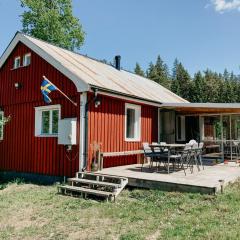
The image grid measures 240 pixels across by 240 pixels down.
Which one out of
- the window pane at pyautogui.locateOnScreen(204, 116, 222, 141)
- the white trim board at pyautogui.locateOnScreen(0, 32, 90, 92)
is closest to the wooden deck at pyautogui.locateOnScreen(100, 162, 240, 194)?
the white trim board at pyautogui.locateOnScreen(0, 32, 90, 92)

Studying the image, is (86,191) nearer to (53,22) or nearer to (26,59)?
(26,59)

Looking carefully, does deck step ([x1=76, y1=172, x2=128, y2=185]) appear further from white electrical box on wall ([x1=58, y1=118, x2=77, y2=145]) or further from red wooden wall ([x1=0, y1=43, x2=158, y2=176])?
white electrical box on wall ([x1=58, y1=118, x2=77, y2=145])

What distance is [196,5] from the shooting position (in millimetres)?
12844

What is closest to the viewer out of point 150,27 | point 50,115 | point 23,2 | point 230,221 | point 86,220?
point 230,221

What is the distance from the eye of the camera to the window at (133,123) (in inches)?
→ 475

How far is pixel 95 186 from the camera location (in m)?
8.57

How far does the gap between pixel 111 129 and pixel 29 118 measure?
10.7 feet

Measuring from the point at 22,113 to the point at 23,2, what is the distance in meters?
20.1

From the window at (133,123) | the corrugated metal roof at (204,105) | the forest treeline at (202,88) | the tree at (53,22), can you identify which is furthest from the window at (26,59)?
the forest treeline at (202,88)

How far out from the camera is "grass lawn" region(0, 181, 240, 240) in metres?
5.27

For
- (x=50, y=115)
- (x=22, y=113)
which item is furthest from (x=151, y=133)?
(x=22, y=113)

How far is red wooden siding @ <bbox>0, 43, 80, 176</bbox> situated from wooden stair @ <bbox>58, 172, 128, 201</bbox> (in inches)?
37.3

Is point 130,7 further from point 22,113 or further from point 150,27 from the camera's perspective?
point 22,113

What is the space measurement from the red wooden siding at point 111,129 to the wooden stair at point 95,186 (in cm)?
102
